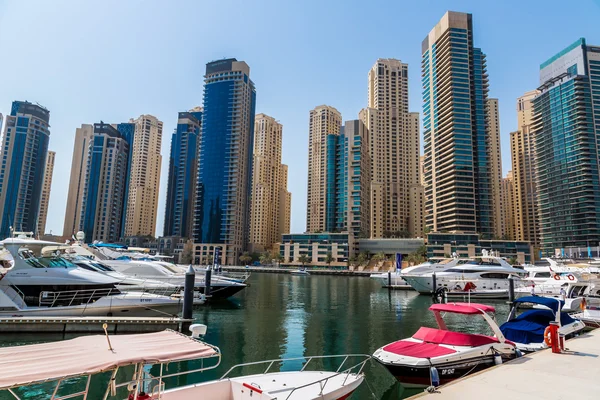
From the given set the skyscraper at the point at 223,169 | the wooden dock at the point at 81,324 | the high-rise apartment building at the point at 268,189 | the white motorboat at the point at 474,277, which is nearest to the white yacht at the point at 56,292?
the wooden dock at the point at 81,324

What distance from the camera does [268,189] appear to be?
157 metres

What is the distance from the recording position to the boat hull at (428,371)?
11.6 m

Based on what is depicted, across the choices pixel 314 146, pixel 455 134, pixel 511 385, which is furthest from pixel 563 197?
pixel 511 385

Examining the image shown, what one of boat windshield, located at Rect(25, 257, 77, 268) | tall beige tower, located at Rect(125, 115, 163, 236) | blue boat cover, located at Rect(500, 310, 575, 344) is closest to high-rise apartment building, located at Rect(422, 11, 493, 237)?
blue boat cover, located at Rect(500, 310, 575, 344)

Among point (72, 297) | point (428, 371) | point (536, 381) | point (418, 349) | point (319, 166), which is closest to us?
point (536, 381)

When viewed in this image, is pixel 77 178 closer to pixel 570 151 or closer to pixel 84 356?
pixel 84 356

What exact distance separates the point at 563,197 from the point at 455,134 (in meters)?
42.0

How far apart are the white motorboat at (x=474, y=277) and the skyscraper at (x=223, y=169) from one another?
89.9 metres

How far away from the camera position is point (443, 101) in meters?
115

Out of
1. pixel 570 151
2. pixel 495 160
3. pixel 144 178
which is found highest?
pixel 495 160

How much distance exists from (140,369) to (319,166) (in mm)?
140282

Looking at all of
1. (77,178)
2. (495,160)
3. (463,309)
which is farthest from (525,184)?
(77,178)

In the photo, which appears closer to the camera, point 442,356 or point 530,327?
point 442,356

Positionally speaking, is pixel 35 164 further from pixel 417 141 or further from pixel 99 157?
pixel 417 141
